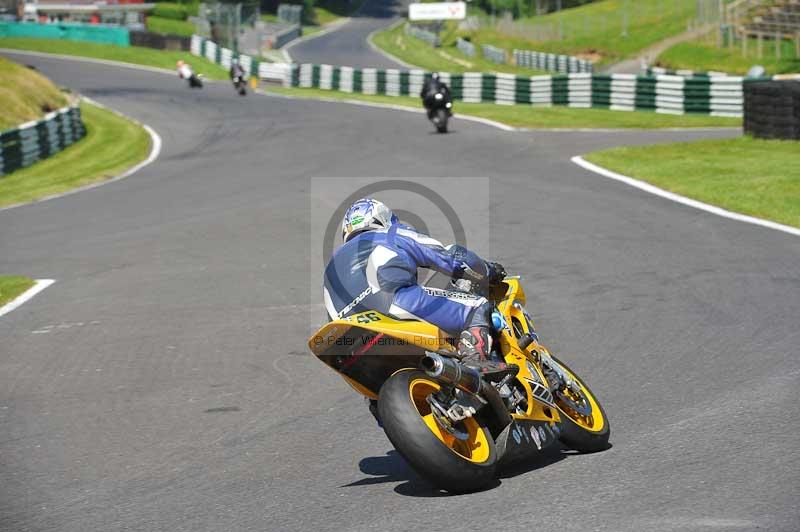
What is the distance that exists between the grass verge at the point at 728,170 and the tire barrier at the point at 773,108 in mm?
232

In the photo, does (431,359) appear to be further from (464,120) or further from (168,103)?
(168,103)

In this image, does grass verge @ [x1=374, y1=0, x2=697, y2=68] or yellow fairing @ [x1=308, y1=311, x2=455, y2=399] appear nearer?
yellow fairing @ [x1=308, y1=311, x2=455, y2=399]

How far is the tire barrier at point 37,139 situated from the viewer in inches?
993

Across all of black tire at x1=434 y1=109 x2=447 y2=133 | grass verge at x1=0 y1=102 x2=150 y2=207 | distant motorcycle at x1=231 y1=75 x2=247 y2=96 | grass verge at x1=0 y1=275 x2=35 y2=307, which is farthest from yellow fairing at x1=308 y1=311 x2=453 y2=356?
distant motorcycle at x1=231 y1=75 x2=247 y2=96

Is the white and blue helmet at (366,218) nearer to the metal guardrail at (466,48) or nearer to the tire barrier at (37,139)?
the tire barrier at (37,139)

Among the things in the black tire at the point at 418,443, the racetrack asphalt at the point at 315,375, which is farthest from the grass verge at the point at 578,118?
the black tire at the point at 418,443

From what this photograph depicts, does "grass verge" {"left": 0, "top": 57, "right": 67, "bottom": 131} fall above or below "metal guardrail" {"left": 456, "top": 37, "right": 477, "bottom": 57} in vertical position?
below

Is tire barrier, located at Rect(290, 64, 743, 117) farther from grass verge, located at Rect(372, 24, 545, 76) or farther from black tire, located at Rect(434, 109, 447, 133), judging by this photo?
grass verge, located at Rect(372, 24, 545, 76)

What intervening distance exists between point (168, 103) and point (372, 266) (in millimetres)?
37948

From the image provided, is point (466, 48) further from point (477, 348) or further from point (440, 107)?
point (477, 348)

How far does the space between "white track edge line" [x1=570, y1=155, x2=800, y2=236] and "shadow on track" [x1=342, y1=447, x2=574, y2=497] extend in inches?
320

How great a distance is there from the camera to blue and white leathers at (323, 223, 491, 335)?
5891mm

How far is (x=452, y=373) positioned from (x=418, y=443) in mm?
412

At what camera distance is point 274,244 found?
14.9 meters
